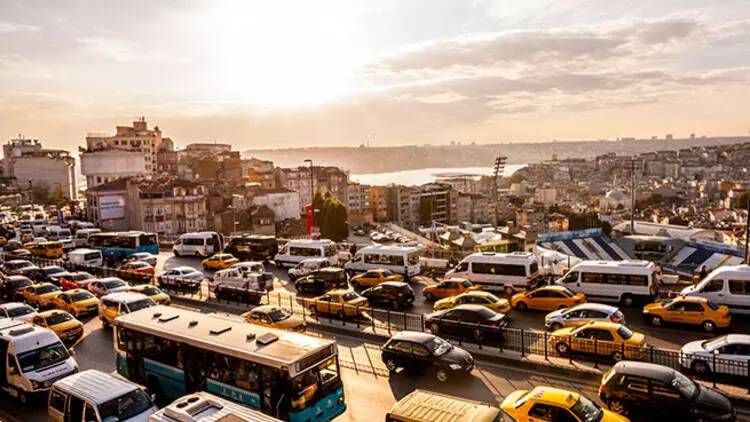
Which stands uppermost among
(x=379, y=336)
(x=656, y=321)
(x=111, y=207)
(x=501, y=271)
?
(x=111, y=207)

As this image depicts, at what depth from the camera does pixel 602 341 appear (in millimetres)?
14734

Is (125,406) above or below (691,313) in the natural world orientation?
above

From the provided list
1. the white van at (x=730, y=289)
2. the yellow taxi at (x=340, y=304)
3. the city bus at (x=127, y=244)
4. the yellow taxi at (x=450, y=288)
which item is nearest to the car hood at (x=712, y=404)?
the white van at (x=730, y=289)

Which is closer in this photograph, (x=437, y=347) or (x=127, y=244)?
(x=437, y=347)

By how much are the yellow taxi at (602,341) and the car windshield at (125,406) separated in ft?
34.6

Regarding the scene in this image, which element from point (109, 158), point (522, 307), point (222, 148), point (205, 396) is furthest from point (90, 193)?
point (222, 148)

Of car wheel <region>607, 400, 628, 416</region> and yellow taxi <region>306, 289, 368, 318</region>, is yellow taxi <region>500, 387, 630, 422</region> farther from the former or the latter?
yellow taxi <region>306, 289, 368, 318</region>

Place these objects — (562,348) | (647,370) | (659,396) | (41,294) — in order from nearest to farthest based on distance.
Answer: (659,396) → (647,370) → (562,348) → (41,294)

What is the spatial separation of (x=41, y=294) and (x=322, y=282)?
11.9m

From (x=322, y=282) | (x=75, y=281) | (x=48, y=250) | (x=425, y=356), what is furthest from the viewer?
(x=48, y=250)

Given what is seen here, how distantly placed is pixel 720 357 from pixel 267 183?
112m

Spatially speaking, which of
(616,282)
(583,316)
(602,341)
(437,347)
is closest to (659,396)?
(602,341)

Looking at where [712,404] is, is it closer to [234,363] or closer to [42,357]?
[234,363]

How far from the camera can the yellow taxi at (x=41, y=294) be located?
2347cm
